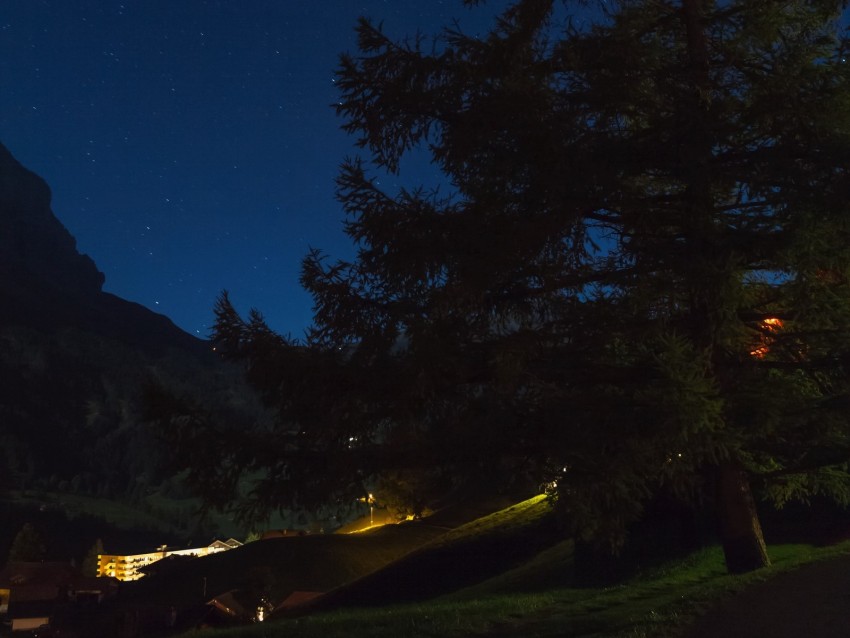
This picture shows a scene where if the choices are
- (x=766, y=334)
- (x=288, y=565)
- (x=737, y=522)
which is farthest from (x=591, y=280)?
(x=288, y=565)

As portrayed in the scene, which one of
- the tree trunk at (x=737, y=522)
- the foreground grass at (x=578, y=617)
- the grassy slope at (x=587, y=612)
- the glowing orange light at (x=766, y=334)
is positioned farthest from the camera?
the glowing orange light at (x=766, y=334)

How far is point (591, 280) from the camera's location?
10.7m

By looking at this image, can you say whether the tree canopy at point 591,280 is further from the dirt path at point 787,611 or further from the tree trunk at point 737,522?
the dirt path at point 787,611

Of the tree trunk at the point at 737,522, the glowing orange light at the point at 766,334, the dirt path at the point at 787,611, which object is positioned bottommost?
the dirt path at the point at 787,611

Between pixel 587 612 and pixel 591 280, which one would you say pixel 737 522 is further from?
pixel 591 280

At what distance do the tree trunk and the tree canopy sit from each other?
0.03 metres

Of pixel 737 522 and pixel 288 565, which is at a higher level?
pixel 288 565

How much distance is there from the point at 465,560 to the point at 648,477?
27.5 m

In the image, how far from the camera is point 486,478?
10.2 meters

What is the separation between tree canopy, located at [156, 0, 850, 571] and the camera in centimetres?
887

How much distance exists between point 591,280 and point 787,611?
5248 mm

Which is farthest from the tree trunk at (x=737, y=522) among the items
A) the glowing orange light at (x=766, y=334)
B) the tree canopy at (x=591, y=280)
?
the glowing orange light at (x=766, y=334)

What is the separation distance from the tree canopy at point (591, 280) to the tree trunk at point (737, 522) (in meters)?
0.03

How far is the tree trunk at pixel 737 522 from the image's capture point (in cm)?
1007
